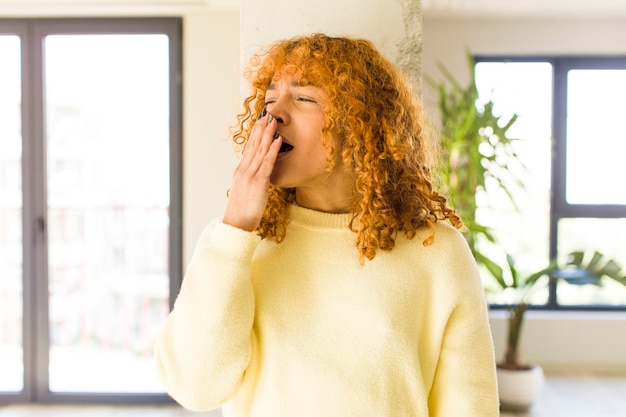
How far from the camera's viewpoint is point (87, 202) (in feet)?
14.5

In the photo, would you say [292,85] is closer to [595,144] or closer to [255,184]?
[255,184]

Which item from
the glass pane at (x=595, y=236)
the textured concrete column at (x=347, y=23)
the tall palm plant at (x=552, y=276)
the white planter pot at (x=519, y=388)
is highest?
the textured concrete column at (x=347, y=23)

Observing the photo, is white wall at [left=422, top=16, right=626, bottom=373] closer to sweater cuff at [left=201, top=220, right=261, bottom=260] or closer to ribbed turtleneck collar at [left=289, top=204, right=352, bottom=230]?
ribbed turtleneck collar at [left=289, top=204, right=352, bottom=230]

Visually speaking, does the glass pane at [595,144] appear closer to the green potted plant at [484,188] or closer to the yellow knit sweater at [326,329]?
the green potted plant at [484,188]

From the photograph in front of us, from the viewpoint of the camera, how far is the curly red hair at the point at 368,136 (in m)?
1.06

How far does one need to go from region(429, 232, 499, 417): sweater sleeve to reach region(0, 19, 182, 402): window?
10.3 ft

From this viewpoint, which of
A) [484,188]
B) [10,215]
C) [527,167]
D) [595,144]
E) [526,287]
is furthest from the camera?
[595,144]

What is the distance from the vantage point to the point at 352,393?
1.02 metres

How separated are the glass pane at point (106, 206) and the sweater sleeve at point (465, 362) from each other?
328cm

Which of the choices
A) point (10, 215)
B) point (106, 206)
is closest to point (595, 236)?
point (106, 206)

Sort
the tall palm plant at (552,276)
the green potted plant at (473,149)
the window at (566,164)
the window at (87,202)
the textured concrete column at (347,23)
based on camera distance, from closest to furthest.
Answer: the textured concrete column at (347,23), the green potted plant at (473,149), the tall palm plant at (552,276), the window at (87,202), the window at (566,164)

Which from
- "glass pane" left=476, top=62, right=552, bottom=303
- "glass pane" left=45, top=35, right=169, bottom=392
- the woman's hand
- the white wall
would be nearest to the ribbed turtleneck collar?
the woman's hand

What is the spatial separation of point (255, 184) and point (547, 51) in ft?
13.8

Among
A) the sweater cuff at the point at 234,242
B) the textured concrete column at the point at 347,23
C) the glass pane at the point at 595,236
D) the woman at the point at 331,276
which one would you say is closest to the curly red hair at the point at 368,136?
the woman at the point at 331,276
